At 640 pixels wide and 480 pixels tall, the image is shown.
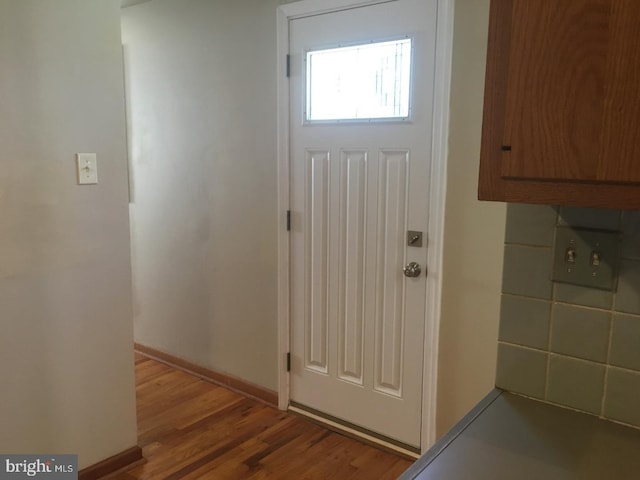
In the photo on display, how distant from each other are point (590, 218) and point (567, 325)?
9.1 inches

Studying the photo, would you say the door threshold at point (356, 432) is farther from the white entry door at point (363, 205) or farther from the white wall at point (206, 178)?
the white wall at point (206, 178)

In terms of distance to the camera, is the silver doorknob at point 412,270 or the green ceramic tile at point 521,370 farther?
the silver doorknob at point 412,270

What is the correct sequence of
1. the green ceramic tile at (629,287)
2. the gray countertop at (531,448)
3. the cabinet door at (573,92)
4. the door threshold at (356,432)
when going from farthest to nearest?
1. the door threshold at (356,432)
2. the green ceramic tile at (629,287)
3. the gray countertop at (531,448)
4. the cabinet door at (573,92)

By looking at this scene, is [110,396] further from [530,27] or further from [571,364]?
[530,27]

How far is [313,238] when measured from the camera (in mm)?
2750

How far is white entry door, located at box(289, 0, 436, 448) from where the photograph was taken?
7.68 ft

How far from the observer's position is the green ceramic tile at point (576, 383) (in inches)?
43.4

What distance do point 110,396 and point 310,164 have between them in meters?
1.43

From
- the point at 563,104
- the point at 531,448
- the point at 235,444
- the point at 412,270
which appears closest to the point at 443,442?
the point at 531,448

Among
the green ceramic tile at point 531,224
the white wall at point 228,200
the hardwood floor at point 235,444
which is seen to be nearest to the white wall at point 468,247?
the white wall at point 228,200

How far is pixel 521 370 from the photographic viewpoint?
1198mm

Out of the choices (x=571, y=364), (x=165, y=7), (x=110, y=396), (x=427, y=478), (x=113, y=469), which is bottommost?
(x=113, y=469)

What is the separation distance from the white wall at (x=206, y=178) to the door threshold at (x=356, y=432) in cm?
27

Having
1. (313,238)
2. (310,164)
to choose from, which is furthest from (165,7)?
(313,238)
